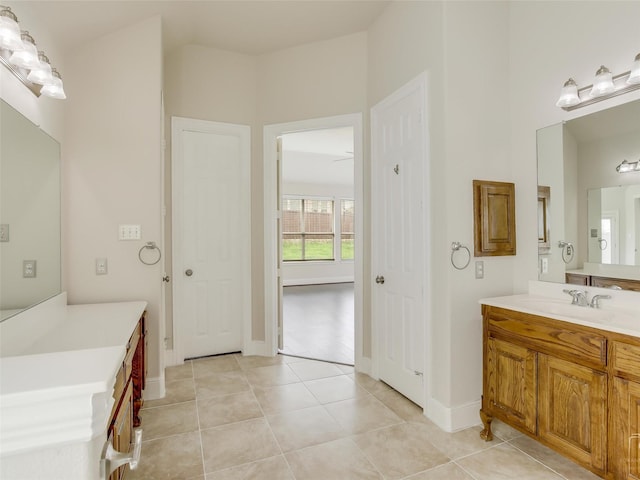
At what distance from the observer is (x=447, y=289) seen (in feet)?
7.66

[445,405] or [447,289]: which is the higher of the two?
[447,289]

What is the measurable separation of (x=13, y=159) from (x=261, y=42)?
2.56 metres

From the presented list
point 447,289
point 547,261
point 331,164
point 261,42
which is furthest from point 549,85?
point 331,164

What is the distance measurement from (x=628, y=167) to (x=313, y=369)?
277cm

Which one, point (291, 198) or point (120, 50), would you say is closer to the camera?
point (120, 50)

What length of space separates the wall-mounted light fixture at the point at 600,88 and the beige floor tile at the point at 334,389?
2.45 m

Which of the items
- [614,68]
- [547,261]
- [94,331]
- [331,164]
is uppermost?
[331,164]

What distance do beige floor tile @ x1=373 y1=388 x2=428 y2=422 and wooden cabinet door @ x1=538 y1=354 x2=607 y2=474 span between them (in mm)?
816

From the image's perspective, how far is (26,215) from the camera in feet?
5.76

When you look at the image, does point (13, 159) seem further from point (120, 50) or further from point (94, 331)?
point (120, 50)

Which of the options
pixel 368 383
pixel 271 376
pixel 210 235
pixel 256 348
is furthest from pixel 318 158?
pixel 368 383

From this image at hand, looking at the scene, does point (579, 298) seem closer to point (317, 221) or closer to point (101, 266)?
point (101, 266)

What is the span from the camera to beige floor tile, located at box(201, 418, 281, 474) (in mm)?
2037

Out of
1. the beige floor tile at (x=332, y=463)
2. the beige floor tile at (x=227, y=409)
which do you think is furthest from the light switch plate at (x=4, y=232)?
the beige floor tile at (x=332, y=463)
